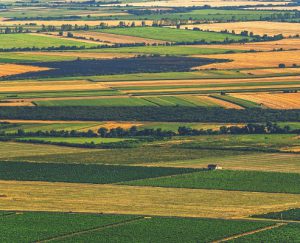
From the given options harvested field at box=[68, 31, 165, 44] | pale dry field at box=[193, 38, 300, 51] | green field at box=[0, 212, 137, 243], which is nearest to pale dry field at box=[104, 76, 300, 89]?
pale dry field at box=[193, 38, 300, 51]

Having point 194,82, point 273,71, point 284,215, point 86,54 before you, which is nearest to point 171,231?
point 284,215

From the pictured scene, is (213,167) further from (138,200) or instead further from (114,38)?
(114,38)

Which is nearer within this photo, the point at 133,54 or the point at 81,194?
the point at 81,194

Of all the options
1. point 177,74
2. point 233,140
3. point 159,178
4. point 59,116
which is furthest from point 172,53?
point 159,178

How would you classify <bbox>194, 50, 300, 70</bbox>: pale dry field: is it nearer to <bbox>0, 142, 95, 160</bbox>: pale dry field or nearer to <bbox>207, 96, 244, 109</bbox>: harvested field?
<bbox>207, 96, 244, 109</bbox>: harvested field

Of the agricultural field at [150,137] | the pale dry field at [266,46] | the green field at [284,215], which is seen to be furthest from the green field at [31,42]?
the green field at [284,215]

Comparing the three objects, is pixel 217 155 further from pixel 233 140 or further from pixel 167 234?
pixel 167 234
